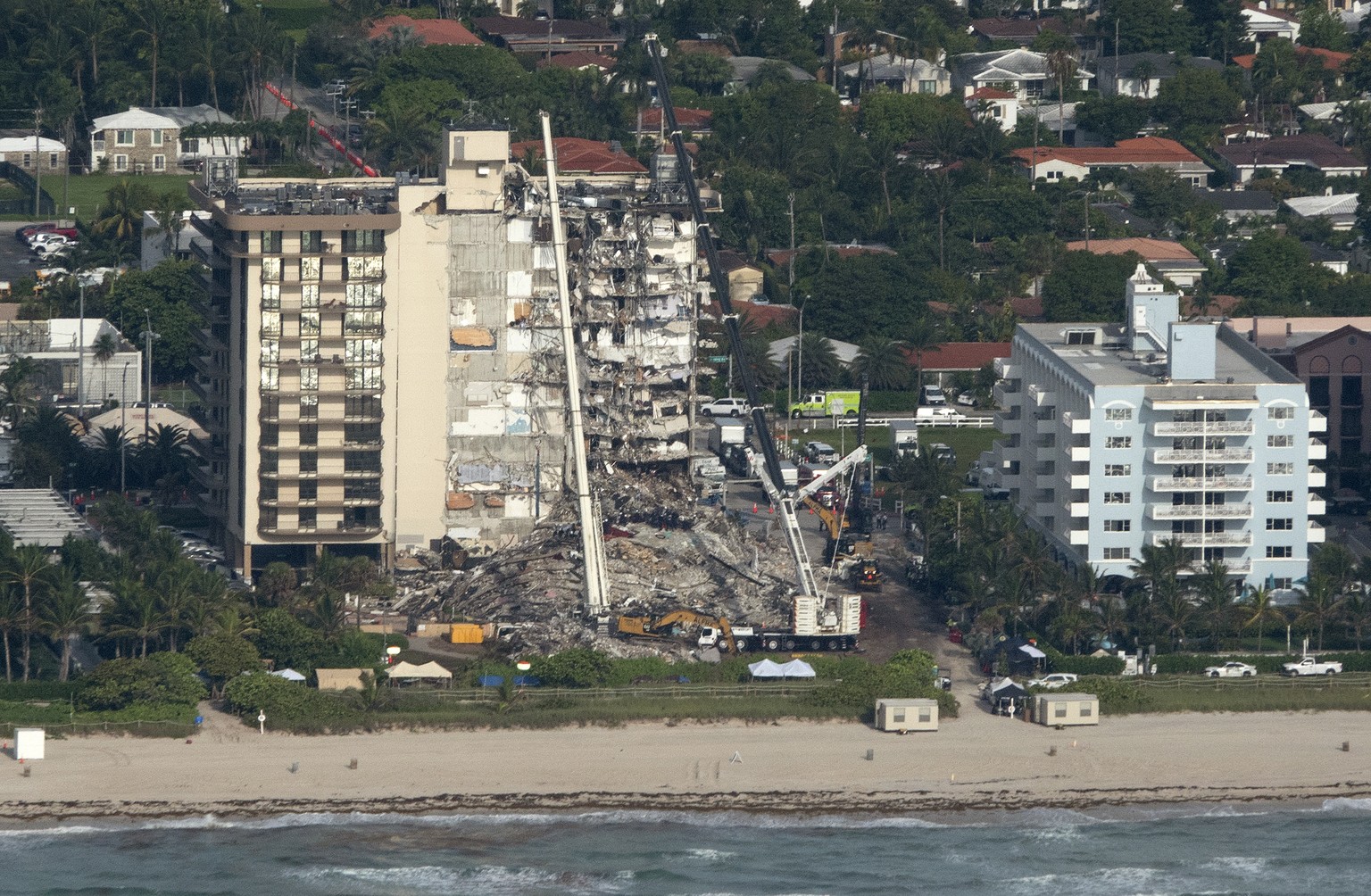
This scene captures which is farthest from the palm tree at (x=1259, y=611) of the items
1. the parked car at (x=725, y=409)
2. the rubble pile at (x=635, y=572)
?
the parked car at (x=725, y=409)

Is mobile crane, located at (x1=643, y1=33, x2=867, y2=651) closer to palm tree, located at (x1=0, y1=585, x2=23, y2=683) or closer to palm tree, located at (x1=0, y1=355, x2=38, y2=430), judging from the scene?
palm tree, located at (x1=0, y1=585, x2=23, y2=683)

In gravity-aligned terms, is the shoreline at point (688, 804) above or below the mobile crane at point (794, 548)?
below

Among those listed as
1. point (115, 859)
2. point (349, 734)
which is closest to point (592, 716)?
point (349, 734)

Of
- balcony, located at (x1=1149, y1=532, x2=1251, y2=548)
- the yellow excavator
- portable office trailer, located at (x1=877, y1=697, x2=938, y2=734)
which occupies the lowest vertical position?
portable office trailer, located at (x1=877, y1=697, x2=938, y2=734)

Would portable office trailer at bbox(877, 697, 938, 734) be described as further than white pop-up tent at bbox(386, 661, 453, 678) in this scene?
No

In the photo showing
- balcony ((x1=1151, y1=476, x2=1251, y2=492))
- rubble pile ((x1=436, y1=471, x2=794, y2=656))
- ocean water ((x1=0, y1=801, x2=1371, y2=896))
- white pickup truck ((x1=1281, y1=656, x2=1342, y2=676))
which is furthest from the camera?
balcony ((x1=1151, y1=476, x2=1251, y2=492))

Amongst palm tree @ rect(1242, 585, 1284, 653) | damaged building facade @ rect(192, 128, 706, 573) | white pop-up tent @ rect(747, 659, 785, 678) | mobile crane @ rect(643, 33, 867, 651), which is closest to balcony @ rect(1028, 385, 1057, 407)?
mobile crane @ rect(643, 33, 867, 651)

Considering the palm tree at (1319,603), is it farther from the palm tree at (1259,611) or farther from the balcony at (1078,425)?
the balcony at (1078,425)
